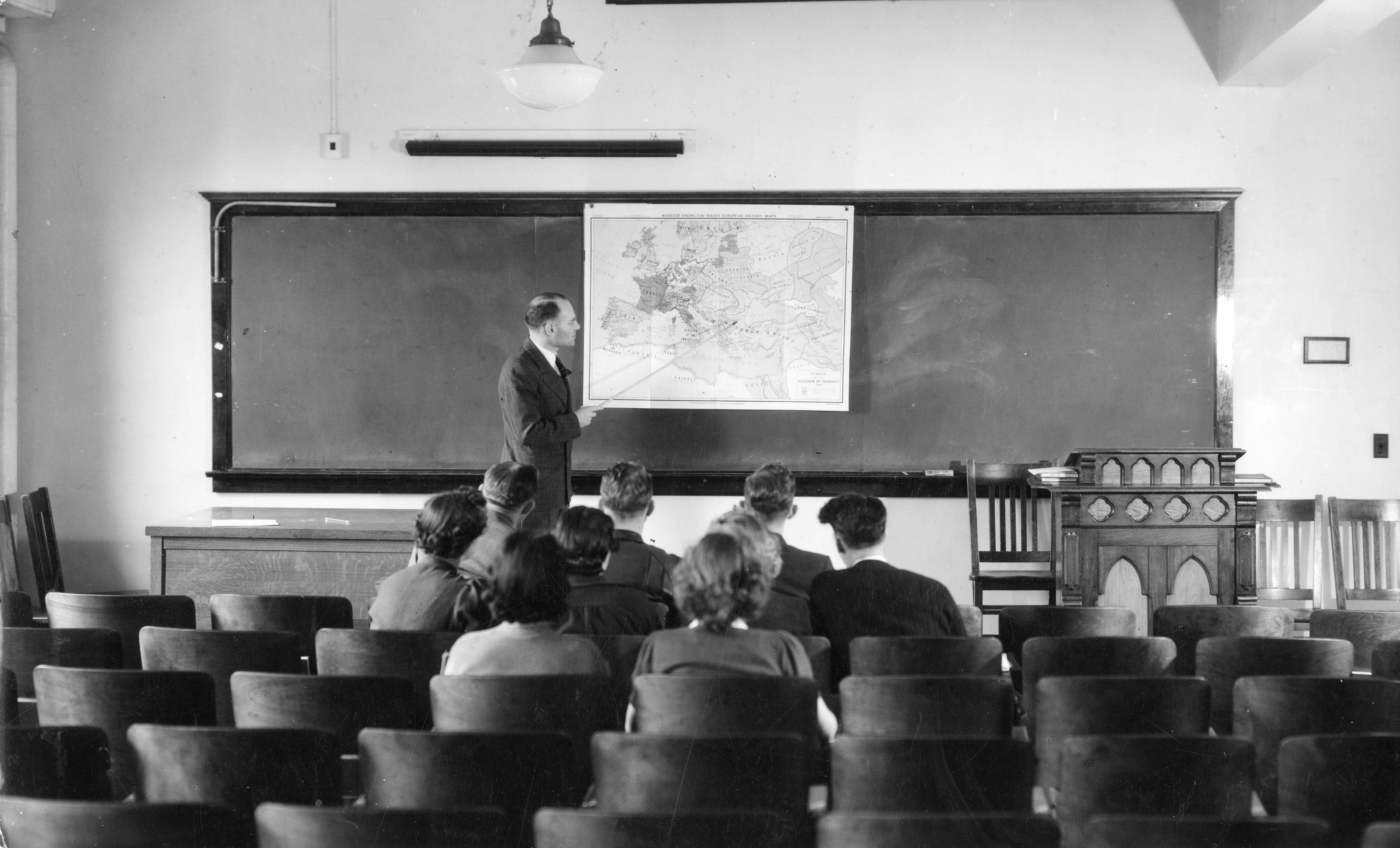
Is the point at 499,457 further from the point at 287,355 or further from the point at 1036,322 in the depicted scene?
the point at 1036,322

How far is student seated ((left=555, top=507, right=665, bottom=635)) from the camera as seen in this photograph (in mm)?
3193

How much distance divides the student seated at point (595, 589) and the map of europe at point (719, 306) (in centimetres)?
283

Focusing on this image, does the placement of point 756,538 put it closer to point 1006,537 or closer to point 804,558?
point 804,558

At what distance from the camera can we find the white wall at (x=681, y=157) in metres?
5.88

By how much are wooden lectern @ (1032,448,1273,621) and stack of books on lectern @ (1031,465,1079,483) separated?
0.07 m

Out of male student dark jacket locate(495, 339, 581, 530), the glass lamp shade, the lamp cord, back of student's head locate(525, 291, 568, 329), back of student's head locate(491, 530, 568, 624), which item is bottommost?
back of student's head locate(491, 530, 568, 624)

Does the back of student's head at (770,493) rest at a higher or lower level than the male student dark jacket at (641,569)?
higher

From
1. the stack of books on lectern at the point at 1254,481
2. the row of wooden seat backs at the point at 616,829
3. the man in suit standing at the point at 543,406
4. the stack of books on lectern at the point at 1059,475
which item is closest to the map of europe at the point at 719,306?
the man in suit standing at the point at 543,406

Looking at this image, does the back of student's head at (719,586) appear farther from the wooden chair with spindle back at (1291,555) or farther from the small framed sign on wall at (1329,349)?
the small framed sign on wall at (1329,349)

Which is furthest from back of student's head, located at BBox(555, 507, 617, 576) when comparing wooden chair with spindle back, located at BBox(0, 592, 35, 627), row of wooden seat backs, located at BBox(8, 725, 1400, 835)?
wooden chair with spindle back, located at BBox(0, 592, 35, 627)

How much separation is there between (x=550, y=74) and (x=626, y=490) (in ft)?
6.27

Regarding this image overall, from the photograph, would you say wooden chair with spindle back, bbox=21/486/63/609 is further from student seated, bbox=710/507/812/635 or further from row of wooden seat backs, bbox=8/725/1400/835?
row of wooden seat backs, bbox=8/725/1400/835

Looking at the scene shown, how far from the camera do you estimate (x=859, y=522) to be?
3357 mm

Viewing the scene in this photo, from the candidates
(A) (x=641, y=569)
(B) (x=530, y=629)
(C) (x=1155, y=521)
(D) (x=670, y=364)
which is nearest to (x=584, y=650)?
(B) (x=530, y=629)
